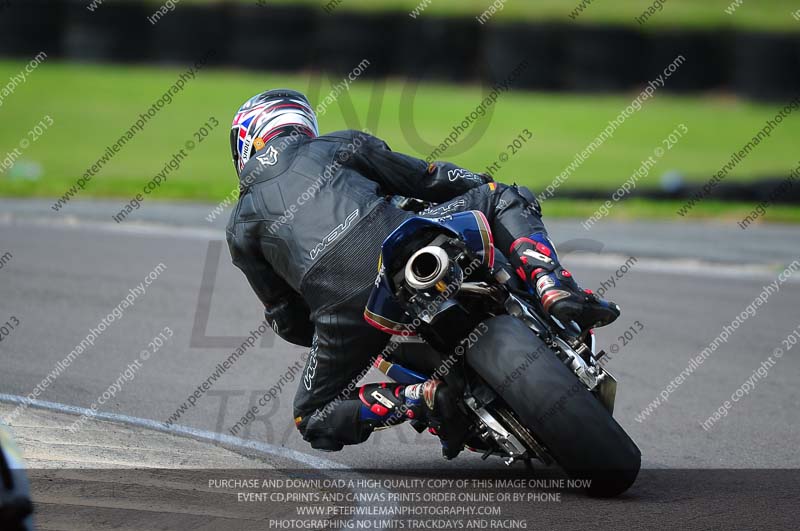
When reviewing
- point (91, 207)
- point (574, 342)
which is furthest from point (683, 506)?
point (91, 207)

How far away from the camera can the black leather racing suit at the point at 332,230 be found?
176 inches

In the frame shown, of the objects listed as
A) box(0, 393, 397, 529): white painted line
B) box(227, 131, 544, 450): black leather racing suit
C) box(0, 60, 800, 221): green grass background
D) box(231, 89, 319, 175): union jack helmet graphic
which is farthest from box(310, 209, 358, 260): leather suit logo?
box(0, 60, 800, 221): green grass background

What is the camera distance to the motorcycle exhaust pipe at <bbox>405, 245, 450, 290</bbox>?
13.5 ft

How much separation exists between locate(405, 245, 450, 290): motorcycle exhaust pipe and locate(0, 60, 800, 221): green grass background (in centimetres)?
930

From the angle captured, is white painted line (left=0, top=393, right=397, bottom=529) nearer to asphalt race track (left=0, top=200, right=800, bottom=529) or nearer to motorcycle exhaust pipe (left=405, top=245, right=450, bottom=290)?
asphalt race track (left=0, top=200, right=800, bottom=529)

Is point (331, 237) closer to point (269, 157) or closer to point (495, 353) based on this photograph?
point (269, 157)

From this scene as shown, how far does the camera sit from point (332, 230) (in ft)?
14.7

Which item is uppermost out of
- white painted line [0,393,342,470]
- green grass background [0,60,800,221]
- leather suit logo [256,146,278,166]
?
leather suit logo [256,146,278,166]

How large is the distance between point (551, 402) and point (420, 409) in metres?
0.64

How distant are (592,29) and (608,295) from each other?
14.5 metres

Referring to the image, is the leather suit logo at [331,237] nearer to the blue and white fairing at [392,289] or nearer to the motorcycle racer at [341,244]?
the motorcycle racer at [341,244]

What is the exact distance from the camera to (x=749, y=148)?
64.3ft

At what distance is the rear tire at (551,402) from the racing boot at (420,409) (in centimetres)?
21

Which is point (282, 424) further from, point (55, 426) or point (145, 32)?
point (145, 32)
